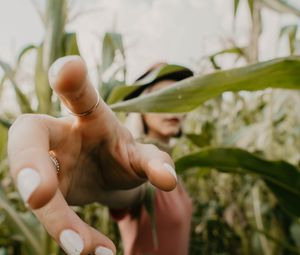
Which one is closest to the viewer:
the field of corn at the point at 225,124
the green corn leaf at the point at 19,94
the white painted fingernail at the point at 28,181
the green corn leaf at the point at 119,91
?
the white painted fingernail at the point at 28,181

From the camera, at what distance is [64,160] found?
364 millimetres

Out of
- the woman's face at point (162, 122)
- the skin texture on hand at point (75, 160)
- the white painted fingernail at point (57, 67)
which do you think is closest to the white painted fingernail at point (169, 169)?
the skin texture on hand at point (75, 160)

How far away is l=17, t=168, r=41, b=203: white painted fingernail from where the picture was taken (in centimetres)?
22

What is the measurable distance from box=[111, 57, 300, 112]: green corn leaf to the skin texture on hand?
10cm

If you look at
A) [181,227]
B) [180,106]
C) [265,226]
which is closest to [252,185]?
[265,226]

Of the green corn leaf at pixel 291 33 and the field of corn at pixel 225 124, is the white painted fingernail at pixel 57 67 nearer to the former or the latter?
the field of corn at pixel 225 124

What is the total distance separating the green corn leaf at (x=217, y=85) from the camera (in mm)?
459

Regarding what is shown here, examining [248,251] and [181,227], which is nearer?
[181,227]

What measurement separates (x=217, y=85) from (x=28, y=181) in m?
0.30

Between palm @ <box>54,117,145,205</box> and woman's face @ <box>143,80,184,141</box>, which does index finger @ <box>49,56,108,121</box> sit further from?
woman's face @ <box>143,80,184,141</box>

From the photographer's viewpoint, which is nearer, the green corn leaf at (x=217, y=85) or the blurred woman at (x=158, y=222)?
the green corn leaf at (x=217, y=85)

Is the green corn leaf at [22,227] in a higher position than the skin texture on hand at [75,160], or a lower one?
lower

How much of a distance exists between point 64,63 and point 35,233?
0.55m

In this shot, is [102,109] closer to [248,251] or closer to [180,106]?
[180,106]
